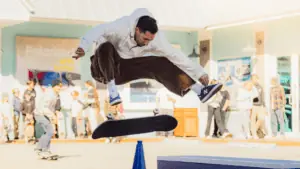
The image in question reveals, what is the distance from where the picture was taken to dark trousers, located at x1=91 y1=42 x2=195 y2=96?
578 centimetres

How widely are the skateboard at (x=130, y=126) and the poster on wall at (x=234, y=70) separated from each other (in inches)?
62.7

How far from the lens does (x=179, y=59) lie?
6117 mm

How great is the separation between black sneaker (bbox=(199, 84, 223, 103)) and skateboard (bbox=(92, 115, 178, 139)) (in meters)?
0.64

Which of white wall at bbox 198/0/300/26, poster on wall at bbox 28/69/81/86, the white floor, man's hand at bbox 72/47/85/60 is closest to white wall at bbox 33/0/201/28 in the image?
man's hand at bbox 72/47/85/60

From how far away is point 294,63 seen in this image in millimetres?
7867

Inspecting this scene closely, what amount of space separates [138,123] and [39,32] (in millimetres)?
1977

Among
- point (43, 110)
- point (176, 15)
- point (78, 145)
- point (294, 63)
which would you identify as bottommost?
point (78, 145)

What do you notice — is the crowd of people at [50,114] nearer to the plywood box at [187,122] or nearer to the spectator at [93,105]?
the spectator at [93,105]

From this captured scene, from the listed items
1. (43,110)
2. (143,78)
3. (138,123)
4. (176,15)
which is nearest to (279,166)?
(138,123)

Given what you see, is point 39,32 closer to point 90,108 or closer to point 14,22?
point 14,22

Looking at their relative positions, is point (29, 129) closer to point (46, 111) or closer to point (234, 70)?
point (46, 111)

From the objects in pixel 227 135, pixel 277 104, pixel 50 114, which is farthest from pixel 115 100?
pixel 277 104

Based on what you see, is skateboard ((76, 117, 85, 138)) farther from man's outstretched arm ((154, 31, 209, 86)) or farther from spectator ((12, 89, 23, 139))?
man's outstretched arm ((154, 31, 209, 86))

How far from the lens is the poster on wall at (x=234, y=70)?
7.21m
